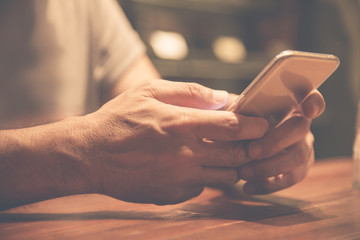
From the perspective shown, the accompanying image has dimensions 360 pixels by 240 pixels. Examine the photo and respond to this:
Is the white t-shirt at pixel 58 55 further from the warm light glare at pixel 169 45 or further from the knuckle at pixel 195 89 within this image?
the warm light glare at pixel 169 45

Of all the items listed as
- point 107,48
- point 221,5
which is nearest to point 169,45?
point 221,5

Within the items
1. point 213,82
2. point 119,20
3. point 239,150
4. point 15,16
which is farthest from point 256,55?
point 239,150

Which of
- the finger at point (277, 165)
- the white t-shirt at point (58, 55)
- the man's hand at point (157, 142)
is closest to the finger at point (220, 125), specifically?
the man's hand at point (157, 142)

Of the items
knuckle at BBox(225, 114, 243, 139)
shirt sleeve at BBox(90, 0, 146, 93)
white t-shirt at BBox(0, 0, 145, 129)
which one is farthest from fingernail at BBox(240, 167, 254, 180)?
shirt sleeve at BBox(90, 0, 146, 93)

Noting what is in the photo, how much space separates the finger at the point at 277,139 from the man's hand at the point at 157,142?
0.12ft

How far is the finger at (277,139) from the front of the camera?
0.64m

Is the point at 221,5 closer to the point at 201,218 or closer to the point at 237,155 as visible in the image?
the point at 237,155

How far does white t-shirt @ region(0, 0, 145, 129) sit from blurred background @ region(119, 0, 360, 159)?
1.01m

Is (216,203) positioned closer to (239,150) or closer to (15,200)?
(239,150)

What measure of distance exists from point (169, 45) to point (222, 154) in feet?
6.18

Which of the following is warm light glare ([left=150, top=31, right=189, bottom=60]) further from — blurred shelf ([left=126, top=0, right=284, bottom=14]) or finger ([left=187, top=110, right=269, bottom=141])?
finger ([left=187, top=110, right=269, bottom=141])

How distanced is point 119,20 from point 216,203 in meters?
0.87

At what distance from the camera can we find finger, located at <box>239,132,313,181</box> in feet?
2.21

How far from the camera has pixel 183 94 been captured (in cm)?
62
